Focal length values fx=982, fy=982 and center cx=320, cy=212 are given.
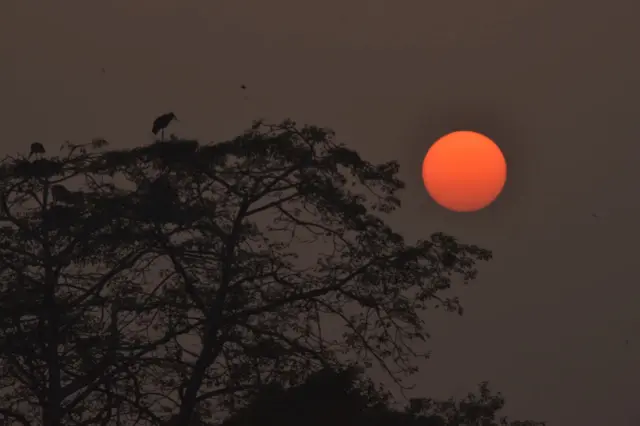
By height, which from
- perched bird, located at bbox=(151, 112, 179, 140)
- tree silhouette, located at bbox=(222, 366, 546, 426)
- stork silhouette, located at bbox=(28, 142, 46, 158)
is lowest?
tree silhouette, located at bbox=(222, 366, 546, 426)

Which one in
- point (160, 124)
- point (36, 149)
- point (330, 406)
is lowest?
point (330, 406)

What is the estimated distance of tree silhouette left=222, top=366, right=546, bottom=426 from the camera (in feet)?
31.8

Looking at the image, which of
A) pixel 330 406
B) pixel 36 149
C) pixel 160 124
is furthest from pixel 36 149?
pixel 330 406

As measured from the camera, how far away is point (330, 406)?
9.91 meters

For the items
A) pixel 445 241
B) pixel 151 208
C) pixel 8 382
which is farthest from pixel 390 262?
pixel 8 382

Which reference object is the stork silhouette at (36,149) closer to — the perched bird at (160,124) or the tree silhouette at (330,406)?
the perched bird at (160,124)

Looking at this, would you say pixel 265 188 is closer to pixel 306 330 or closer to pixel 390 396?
pixel 306 330

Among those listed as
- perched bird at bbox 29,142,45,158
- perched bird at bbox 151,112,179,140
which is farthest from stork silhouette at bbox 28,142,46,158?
perched bird at bbox 151,112,179,140

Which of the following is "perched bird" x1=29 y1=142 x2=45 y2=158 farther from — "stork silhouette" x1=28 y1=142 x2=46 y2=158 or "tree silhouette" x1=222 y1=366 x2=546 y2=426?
"tree silhouette" x1=222 y1=366 x2=546 y2=426

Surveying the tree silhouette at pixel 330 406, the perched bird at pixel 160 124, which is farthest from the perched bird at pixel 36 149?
the tree silhouette at pixel 330 406

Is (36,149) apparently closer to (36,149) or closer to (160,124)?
(36,149)

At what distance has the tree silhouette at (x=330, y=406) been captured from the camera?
9695 millimetres

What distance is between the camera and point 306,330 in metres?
11.7

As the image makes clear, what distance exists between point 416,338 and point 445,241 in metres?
1.24
